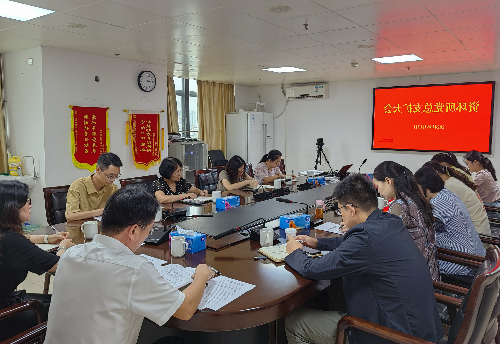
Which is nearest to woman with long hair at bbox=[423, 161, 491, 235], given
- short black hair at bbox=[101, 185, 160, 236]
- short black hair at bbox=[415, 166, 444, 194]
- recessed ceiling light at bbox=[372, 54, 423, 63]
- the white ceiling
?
short black hair at bbox=[415, 166, 444, 194]

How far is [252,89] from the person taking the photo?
9.46 metres

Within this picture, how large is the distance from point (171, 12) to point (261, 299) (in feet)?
8.77

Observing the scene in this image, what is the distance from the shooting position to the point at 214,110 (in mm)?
8398

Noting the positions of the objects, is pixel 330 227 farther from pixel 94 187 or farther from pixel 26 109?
pixel 26 109

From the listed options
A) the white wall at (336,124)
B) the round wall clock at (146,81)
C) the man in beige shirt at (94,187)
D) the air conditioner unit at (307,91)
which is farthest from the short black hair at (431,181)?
the air conditioner unit at (307,91)

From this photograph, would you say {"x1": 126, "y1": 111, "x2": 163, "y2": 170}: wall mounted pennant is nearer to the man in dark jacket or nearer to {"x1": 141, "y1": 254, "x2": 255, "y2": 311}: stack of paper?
{"x1": 141, "y1": 254, "x2": 255, "y2": 311}: stack of paper

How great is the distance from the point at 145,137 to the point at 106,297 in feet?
16.7

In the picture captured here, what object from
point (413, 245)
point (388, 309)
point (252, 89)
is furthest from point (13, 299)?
point (252, 89)

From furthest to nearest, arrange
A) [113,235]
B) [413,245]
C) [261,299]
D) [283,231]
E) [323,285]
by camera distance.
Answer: [283,231]
[323,285]
[413,245]
[261,299]
[113,235]

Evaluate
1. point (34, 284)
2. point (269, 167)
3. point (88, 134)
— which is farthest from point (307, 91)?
point (34, 284)

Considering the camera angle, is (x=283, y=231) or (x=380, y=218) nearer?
(x=380, y=218)

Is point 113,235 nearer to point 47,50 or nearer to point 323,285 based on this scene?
point 323,285

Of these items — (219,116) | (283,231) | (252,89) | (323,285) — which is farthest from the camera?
(252,89)

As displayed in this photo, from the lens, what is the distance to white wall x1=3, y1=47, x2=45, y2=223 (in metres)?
4.83
